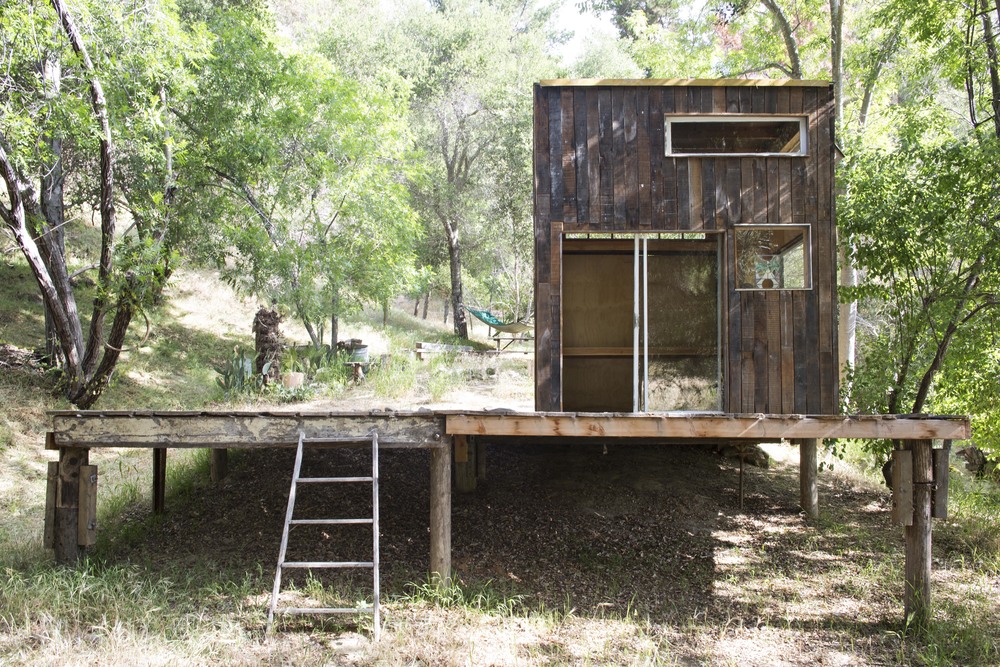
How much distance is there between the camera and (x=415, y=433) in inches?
243

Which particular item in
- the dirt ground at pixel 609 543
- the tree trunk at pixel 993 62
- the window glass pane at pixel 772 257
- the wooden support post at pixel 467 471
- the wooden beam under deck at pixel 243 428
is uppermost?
the tree trunk at pixel 993 62

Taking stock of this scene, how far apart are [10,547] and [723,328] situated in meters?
7.07

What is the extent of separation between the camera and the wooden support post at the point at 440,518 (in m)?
6.15

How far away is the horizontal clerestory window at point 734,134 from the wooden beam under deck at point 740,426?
2799 millimetres

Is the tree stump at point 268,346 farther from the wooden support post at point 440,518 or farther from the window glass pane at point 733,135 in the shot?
the window glass pane at point 733,135

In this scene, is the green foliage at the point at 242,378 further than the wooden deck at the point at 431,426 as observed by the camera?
Yes

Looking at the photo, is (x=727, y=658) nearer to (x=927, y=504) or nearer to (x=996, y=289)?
(x=927, y=504)

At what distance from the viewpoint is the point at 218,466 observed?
9.07 meters

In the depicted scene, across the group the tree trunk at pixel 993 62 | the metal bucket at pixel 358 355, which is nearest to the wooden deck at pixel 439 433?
the tree trunk at pixel 993 62

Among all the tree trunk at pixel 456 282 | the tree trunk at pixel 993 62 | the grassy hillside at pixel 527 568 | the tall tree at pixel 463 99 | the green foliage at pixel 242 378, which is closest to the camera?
the grassy hillside at pixel 527 568

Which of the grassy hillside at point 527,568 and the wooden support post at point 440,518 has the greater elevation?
the wooden support post at point 440,518

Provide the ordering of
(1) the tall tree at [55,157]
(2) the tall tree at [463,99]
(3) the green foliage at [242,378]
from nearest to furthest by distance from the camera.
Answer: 1. (1) the tall tree at [55,157]
2. (3) the green foliage at [242,378]
3. (2) the tall tree at [463,99]

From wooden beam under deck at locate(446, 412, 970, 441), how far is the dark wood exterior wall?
3.98ft

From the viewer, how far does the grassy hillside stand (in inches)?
211
